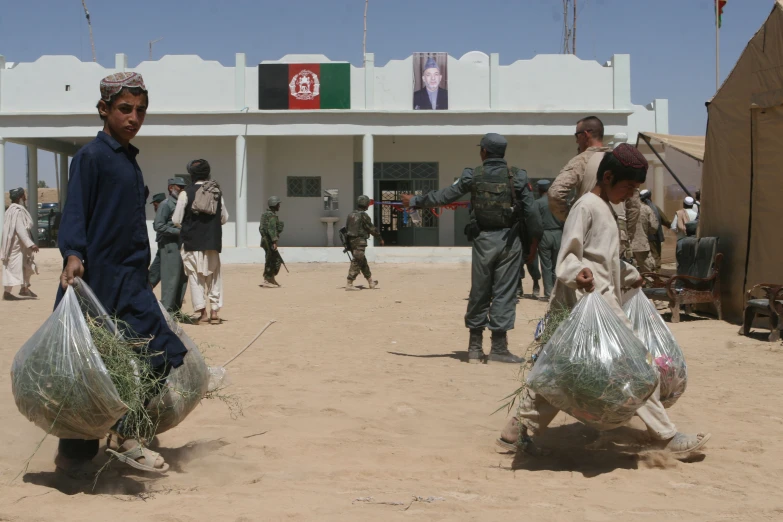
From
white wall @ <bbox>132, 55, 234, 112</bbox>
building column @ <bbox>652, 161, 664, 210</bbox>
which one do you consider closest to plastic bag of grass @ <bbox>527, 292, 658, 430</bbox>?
white wall @ <bbox>132, 55, 234, 112</bbox>

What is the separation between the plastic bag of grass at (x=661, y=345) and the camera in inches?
168

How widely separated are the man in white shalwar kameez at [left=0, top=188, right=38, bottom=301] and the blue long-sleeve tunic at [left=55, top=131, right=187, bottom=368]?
934 cm

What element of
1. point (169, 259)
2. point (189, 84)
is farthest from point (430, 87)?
point (169, 259)

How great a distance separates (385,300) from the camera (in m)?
12.4

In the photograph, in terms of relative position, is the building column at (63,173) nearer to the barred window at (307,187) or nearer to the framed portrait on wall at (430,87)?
the barred window at (307,187)

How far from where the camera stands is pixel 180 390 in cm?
379

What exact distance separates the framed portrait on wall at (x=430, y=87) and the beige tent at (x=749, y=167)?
1360 centimetres

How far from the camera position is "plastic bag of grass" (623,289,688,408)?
426 cm

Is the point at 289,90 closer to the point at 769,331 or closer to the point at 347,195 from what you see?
the point at 347,195

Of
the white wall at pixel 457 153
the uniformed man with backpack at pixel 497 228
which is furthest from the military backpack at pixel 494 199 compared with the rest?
the white wall at pixel 457 153

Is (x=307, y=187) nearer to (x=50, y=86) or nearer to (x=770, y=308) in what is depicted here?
(x=50, y=86)

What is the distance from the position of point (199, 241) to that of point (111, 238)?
5.48 metres

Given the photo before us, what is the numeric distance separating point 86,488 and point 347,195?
22.2m

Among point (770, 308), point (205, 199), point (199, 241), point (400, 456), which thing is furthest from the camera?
point (199, 241)
